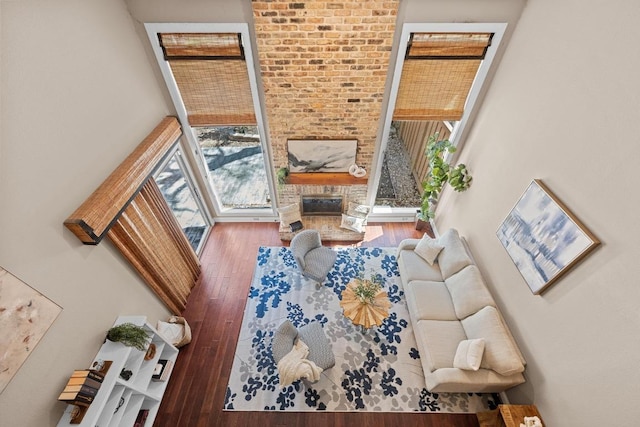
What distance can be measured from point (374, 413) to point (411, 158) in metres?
5.22

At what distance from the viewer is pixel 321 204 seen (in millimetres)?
5418

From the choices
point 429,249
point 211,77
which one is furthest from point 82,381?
point 429,249

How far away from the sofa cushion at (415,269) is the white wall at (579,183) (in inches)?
31.9

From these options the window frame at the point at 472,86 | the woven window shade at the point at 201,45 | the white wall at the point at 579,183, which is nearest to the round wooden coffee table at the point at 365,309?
the white wall at the point at 579,183

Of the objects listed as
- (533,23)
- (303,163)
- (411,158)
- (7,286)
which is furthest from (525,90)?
(7,286)

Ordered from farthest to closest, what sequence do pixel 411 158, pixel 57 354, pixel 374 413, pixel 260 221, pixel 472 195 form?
pixel 411 158
pixel 260 221
pixel 472 195
pixel 374 413
pixel 57 354

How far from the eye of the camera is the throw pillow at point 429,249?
14.1 ft

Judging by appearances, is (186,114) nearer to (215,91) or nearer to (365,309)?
(215,91)

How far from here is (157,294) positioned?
12.2 ft

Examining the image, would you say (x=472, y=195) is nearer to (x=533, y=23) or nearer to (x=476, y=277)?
(x=476, y=277)

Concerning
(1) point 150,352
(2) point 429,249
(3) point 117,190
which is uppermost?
(2) point 429,249

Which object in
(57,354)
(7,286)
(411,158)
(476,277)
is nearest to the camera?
(7,286)

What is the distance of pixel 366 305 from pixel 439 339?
0.96 metres

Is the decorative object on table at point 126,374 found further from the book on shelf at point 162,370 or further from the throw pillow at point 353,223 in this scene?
the throw pillow at point 353,223
